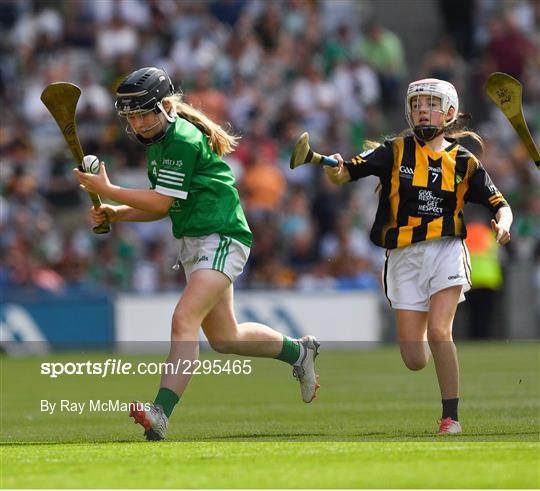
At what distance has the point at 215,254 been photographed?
8.49 metres

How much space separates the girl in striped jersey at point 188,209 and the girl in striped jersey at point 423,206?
2.52 feet

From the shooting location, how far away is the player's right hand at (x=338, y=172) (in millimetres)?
8836

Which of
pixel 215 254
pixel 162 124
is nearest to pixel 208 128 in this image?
pixel 162 124

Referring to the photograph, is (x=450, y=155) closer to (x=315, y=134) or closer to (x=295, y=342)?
(x=295, y=342)

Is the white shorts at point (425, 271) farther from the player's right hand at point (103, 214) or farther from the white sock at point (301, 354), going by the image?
the player's right hand at point (103, 214)

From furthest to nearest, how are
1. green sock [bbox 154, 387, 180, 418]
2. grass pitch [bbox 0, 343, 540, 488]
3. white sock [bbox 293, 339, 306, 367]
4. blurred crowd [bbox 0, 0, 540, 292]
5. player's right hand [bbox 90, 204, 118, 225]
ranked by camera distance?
blurred crowd [bbox 0, 0, 540, 292], white sock [bbox 293, 339, 306, 367], player's right hand [bbox 90, 204, 118, 225], green sock [bbox 154, 387, 180, 418], grass pitch [bbox 0, 343, 540, 488]

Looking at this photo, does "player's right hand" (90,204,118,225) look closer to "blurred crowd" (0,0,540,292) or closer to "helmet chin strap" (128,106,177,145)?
"helmet chin strap" (128,106,177,145)

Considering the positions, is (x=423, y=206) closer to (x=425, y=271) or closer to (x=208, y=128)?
(x=425, y=271)

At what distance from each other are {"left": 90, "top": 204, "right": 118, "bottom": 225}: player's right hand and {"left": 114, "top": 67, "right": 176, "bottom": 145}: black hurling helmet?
48cm

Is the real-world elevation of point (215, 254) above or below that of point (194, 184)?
below

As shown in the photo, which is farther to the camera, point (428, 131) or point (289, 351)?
point (289, 351)

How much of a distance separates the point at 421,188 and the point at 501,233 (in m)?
0.65

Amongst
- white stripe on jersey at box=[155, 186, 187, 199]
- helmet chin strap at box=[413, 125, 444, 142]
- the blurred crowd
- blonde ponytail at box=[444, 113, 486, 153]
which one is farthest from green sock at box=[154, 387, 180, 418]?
the blurred crowd

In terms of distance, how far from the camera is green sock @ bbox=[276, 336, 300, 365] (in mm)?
9062
